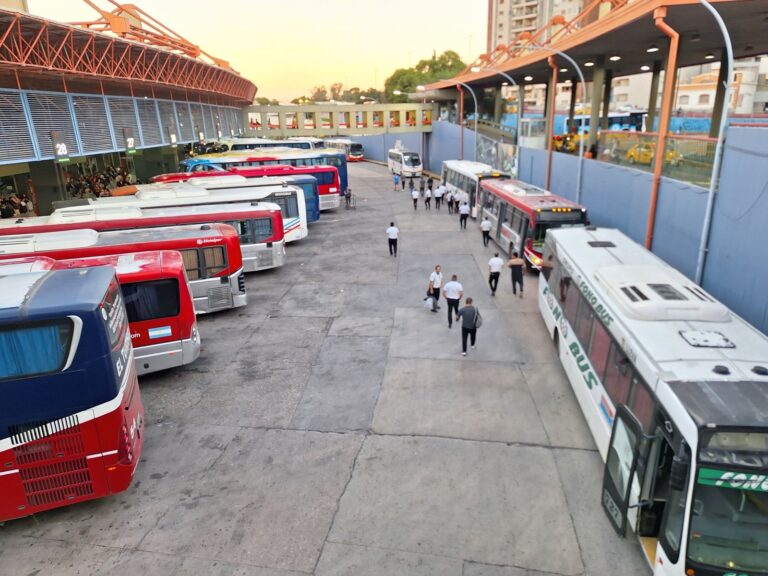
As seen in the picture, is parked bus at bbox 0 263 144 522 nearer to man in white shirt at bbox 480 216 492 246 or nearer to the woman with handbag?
the woman with handbag

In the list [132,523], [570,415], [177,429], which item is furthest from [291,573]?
[570,415]

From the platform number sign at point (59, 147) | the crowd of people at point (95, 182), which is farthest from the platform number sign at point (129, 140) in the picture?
the platform number sign at point (59, 147)

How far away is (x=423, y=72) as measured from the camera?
10631 centimetres

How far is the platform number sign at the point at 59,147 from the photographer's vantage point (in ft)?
60.5

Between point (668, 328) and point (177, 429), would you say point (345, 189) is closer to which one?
point (177, 429)

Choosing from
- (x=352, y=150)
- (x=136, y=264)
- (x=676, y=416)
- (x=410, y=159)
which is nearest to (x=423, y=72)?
(x=352, y=150)

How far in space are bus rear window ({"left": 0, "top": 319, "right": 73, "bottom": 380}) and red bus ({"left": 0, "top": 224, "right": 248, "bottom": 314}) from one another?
292 inches

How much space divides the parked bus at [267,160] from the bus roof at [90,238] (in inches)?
759

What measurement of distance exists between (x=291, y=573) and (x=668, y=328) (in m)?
6.00

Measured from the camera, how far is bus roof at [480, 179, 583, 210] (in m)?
17.7

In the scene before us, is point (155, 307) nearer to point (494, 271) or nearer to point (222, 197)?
point (494, 271)

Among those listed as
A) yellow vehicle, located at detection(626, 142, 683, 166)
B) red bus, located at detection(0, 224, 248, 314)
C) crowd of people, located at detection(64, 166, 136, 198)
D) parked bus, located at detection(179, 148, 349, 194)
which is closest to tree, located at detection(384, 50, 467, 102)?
parked bus, located at detection(179, 148, 349, 194)

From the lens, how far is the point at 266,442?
9125mm

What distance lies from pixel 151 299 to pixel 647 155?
15798mm
